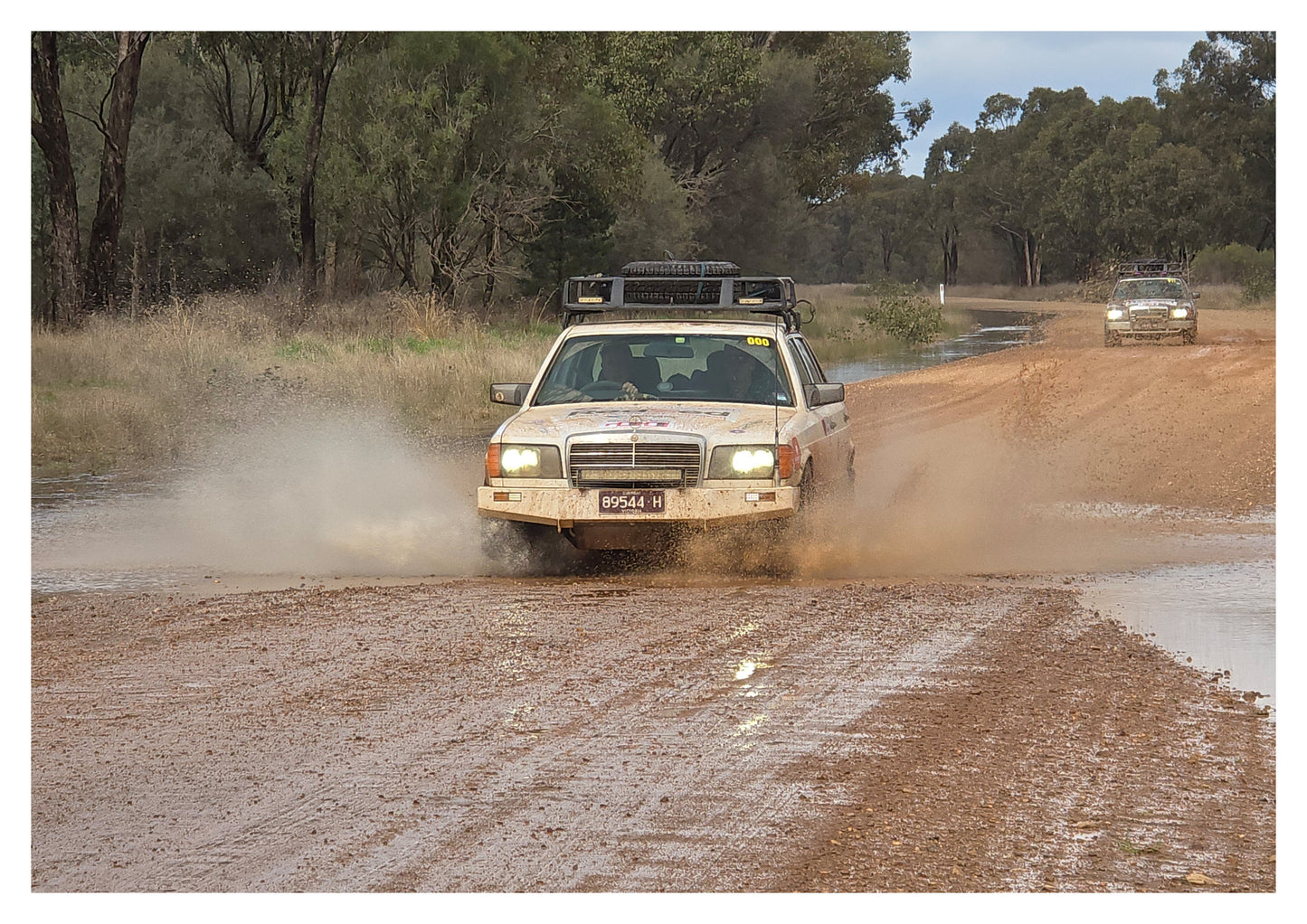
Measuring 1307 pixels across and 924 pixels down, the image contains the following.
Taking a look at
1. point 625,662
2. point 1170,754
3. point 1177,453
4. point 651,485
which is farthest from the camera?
point 1177,453

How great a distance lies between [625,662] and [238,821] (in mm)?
2571

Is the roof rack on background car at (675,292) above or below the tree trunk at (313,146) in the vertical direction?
below

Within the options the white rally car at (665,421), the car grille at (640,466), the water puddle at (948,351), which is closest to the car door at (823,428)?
the white rally car at (665,421)

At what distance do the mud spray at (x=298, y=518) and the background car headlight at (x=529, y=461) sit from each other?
884 mm

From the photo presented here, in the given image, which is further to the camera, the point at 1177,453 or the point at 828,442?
the point at 1177,453

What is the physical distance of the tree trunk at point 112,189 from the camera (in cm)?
2919

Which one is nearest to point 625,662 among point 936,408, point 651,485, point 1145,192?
point 651,485

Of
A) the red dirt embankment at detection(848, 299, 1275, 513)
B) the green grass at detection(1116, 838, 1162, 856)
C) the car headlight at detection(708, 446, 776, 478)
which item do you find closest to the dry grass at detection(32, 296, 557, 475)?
the red dirt embankment at detection(848, 299, 1275, 513)

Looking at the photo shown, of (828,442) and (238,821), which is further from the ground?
(828,442)

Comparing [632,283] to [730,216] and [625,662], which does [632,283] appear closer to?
[625,662]

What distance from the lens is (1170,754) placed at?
5.88 m

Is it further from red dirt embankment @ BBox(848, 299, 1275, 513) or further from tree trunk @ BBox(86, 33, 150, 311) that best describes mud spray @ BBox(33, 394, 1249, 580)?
tree trunk @ BBox(86, 33, 150, 311)

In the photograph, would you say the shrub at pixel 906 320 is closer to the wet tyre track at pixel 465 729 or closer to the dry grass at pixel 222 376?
the dry grass at pixel 222 376

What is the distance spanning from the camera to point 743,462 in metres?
9.45
